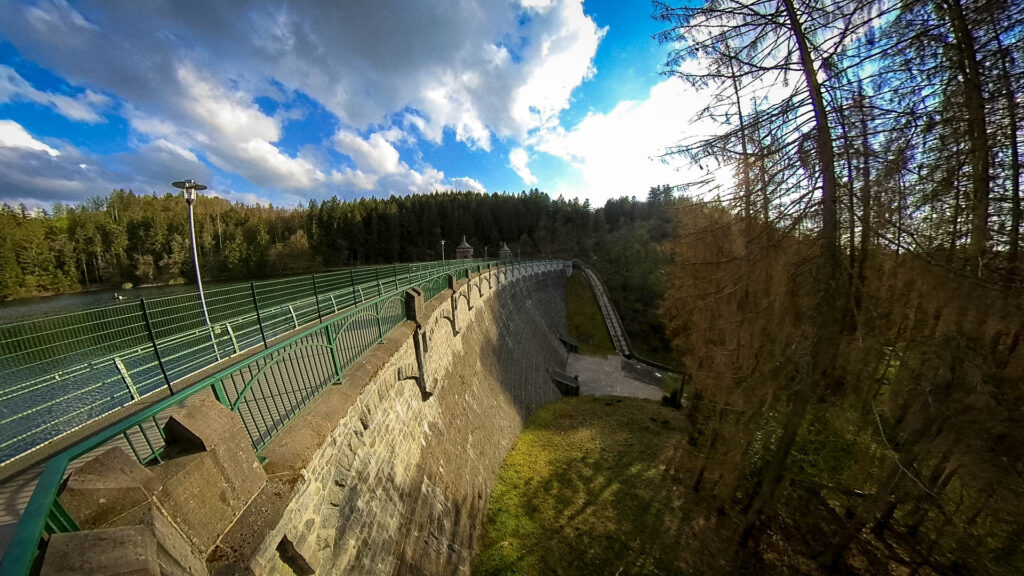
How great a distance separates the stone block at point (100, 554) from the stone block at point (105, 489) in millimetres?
252

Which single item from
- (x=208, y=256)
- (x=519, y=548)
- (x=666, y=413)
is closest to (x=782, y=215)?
(x=519, y=548)

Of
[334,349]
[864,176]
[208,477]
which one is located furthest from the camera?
[864,176]

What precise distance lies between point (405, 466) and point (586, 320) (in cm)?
3112

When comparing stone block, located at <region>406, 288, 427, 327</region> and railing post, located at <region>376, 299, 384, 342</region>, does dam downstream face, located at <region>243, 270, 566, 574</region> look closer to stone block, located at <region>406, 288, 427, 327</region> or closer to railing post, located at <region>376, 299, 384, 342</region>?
railing post, located at <region>376, 299, 384, 342</region>

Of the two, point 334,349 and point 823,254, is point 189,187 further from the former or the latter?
point 823,254

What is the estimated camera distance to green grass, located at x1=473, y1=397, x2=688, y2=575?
343 inches

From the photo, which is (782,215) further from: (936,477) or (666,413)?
(666,413)

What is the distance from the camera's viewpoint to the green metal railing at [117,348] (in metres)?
3.72

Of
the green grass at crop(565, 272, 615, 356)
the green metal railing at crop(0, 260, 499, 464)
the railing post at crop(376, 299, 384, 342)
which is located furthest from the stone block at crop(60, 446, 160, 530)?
the green grass at crop(565, 272, 615, 356)

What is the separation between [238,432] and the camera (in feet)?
9.46

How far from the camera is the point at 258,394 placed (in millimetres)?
5270

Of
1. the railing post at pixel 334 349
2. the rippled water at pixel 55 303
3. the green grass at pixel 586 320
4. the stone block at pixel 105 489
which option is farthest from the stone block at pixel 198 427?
the green grass at pixel 586 320

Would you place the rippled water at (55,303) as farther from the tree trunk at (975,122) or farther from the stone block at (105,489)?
the tree trunk at (975,122)

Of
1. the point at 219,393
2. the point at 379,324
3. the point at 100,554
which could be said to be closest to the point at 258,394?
the point at 379,324
